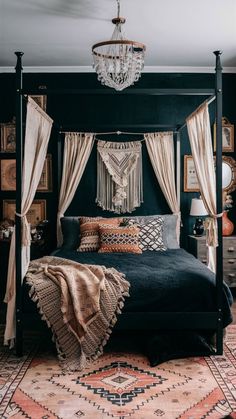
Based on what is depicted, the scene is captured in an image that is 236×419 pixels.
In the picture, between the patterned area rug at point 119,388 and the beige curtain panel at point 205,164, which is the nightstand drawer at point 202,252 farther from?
the patterned area rug at point 119,388

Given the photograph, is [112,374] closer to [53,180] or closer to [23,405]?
[23,405]

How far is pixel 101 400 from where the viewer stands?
2.96m

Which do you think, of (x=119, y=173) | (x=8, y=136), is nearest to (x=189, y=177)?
(x=119, y=173)

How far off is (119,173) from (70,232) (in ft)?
3.53

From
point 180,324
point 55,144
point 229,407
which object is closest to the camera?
point 229,407

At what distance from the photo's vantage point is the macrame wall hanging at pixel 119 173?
5.98m

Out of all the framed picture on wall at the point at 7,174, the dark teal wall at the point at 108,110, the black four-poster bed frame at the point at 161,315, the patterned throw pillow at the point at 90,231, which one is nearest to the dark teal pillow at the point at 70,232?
the patterned throw pillow at the point at 90,231

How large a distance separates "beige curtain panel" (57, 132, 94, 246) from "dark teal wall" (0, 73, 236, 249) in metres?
0.21

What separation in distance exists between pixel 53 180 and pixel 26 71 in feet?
5.10

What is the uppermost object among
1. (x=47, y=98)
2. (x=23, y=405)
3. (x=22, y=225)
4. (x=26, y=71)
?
(x=26, y=71)

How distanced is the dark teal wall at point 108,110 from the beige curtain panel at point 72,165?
213mm

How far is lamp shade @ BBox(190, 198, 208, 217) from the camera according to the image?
5.75 meters

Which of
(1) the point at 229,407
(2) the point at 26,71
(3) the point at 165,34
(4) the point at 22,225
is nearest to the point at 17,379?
(4) the point at 22,225

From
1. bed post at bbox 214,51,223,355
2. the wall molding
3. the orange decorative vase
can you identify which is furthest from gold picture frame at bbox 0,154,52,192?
bed post at bbox 214,51,223,355
